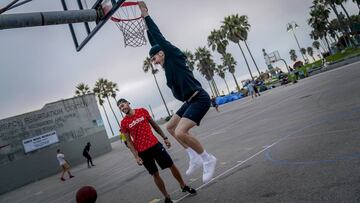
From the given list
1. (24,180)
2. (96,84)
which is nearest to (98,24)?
(24,180)

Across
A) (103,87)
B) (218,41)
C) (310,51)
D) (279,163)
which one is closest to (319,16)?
(218,41)

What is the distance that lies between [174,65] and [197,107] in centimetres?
76

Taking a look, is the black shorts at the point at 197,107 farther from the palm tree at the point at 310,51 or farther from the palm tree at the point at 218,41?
the palm tree at the point at 310,51

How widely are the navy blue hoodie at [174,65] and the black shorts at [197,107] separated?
13 centimetres

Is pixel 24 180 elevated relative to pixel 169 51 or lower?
lower

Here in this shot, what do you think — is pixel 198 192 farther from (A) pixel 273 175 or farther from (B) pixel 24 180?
(B) pixel 24 180

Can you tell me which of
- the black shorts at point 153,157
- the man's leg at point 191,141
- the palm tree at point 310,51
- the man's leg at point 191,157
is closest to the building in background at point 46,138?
the black shorts at point 153,157

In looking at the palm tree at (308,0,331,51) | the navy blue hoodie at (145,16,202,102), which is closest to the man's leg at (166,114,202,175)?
the navy blue hoodie at (145,16,202,102)

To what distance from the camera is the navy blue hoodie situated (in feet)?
16.1

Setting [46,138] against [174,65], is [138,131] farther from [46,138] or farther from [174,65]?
[46,138]

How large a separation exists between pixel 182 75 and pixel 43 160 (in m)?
30.3

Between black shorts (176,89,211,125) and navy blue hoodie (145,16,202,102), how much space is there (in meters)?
0.13

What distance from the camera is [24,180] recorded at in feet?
96.8

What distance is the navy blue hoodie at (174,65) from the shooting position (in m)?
4.91
